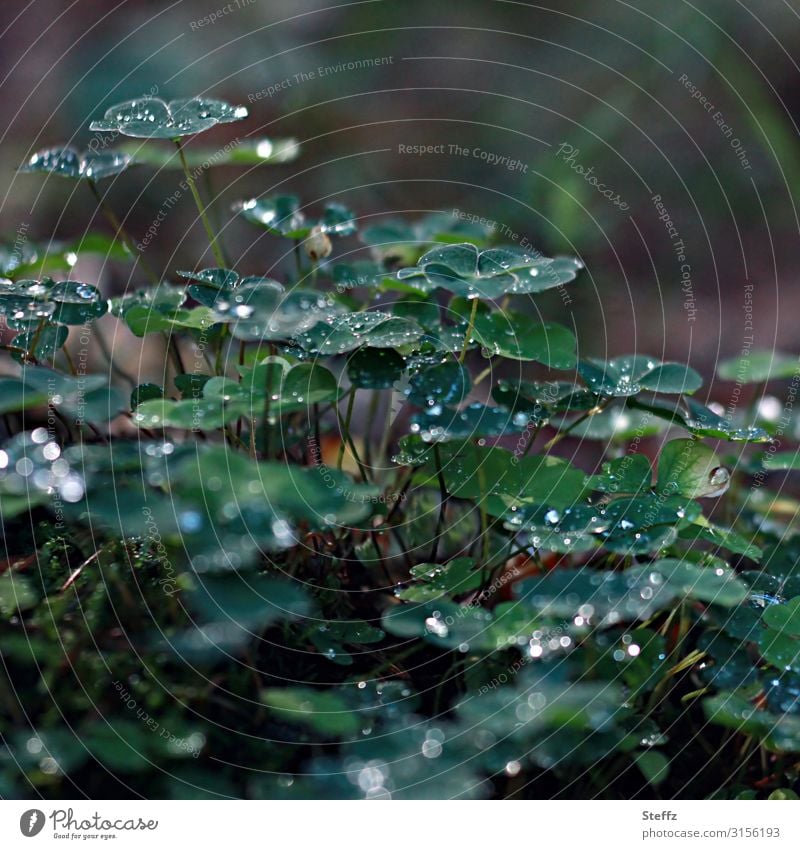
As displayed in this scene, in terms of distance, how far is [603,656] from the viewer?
56 cm

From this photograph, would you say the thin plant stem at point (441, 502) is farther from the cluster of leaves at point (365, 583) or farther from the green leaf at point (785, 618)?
the green leaf at point (785, 618)

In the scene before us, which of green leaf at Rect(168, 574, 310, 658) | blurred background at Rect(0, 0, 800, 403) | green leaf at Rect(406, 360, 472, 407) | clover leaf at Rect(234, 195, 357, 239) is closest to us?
green leaf at Rect(168, 574, 310, 658)

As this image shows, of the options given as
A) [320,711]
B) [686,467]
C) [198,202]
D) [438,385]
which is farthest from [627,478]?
[198,202]

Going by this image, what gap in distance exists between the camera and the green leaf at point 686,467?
61 centimetres

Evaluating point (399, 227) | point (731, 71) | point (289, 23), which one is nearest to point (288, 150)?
point (399, 227)

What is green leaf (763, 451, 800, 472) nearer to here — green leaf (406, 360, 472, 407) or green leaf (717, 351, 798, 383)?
green leaf (717, 351, 798, 383)

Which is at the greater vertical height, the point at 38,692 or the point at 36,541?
the point at 36,541

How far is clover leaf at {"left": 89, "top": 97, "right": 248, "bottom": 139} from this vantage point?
0.63m

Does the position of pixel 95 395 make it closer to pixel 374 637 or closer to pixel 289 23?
pixel 374 637

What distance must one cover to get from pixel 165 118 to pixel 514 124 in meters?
1.18

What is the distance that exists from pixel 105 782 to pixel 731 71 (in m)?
1.72

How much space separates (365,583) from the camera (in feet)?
2.12

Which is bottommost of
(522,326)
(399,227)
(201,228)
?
(522,326)

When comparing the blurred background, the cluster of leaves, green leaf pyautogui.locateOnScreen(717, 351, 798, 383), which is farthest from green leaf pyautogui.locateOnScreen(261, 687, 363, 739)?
the blurred background
